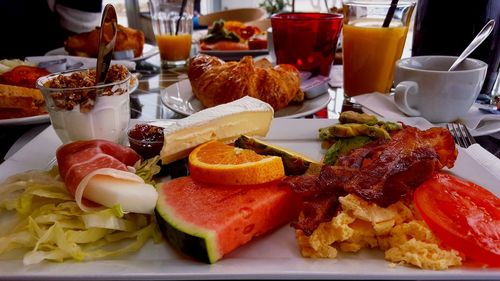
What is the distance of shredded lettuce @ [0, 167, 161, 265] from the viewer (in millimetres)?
899

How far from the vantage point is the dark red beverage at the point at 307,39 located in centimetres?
207

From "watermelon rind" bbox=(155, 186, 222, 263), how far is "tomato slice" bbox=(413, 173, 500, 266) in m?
0.50

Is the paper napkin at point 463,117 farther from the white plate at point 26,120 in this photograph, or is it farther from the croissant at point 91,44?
the croissant at point 91,44

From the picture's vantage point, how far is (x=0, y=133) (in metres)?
1.71

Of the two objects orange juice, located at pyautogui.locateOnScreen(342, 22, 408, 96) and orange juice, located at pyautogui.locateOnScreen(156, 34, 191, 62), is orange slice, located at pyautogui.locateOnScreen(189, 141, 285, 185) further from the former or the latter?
orange juice, located at pyautogui.locateOnScreen(156, 34, 191, 62)

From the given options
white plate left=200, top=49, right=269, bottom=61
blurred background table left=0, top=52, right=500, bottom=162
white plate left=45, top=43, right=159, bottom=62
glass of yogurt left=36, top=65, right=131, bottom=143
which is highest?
glass of yogurt left=36, top=65, right=131, bottom=143

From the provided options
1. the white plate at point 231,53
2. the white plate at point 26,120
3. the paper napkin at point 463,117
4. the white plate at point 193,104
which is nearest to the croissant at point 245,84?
the white plate at point 193,104

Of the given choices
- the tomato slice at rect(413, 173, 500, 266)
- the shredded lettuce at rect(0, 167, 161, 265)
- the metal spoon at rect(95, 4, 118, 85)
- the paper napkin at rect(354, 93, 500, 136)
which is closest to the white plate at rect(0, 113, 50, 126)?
the metal spoon at rect(95, 4, 118, 85)

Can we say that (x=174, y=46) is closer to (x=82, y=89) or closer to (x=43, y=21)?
(x=82, y=89)

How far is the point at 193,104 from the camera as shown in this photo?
1.94m

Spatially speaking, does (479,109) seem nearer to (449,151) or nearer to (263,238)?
(449,151)

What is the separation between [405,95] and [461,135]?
0.27 m

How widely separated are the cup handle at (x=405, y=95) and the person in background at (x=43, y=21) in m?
3.30

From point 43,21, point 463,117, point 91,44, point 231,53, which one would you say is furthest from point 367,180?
point 43,21
